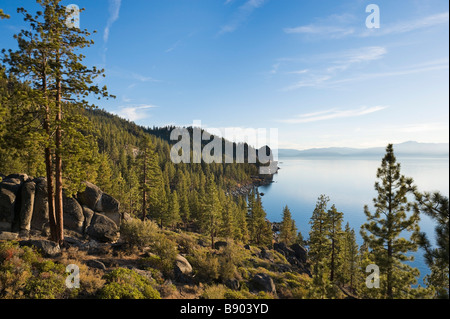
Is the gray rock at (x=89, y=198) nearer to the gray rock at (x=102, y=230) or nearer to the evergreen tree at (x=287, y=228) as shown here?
the gray rock at (x=102, y=230)

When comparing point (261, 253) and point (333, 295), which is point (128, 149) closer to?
point (261, 253)

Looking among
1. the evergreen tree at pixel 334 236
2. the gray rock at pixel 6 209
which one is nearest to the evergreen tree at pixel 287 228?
the evergreen tree at pixel 334 236

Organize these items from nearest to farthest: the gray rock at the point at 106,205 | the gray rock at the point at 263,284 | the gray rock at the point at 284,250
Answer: the gray rock at the point at 263,284 → the gray rock at the point at 106,205 → the gray rock at the point at 284,250

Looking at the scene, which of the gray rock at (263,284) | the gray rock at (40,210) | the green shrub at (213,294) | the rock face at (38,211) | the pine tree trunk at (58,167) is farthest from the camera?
the gray rock at (40,210)

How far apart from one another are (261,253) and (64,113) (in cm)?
3712

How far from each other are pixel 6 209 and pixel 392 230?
95.1 ft

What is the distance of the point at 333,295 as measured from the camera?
969cm

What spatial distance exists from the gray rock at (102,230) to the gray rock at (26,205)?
4.69m

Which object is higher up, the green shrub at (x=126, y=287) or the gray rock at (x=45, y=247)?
the gray rock at (x=45, y=247)

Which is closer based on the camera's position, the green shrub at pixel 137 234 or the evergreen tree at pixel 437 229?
the evergreen tree at pixel 437 229

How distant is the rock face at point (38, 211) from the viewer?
17.4m

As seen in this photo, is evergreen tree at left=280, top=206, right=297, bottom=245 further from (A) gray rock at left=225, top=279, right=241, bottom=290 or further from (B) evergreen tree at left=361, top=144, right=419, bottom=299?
(B) evergreen tree at left=361, top=144, right=419, bottom=299

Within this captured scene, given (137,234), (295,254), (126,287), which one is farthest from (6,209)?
(295,254)
